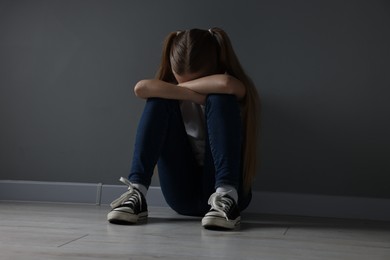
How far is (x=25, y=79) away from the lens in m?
2.41

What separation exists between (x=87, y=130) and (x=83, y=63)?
0.27 meters

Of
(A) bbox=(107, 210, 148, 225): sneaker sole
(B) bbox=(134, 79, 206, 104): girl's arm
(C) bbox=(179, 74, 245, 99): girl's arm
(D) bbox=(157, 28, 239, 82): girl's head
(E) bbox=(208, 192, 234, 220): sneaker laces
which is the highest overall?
(D) bbox=(157, 28, 239, 82): girl's head

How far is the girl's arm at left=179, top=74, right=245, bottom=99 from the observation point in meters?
1.71

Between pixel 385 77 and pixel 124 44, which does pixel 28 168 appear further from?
pixel 385 77

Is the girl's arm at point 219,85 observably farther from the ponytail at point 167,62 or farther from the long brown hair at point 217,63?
the ponytail at point 167,62

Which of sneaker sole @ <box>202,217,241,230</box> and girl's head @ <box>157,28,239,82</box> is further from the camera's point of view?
girl's head @ <box>157,28,239,82</box>

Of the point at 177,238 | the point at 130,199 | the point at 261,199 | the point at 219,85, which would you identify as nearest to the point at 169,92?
the point at 219,85

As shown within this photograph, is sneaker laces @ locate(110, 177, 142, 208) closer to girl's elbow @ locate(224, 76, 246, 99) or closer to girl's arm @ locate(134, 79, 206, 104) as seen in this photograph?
girl's arm @ locate(134, 79, 206, 104)

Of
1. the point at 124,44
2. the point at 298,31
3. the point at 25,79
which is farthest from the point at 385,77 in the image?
the point at 25,79

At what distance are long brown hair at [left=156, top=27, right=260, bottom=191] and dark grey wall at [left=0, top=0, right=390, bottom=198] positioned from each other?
358mm

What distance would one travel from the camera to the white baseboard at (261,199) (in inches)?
83.7

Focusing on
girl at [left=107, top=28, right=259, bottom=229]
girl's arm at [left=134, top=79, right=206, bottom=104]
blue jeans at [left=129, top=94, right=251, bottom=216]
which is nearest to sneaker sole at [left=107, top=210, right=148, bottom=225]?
girl at [left=107, top=28, right=259, bottom=229]

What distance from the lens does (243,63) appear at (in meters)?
2.23

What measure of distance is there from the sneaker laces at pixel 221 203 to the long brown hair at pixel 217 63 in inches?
7.2
